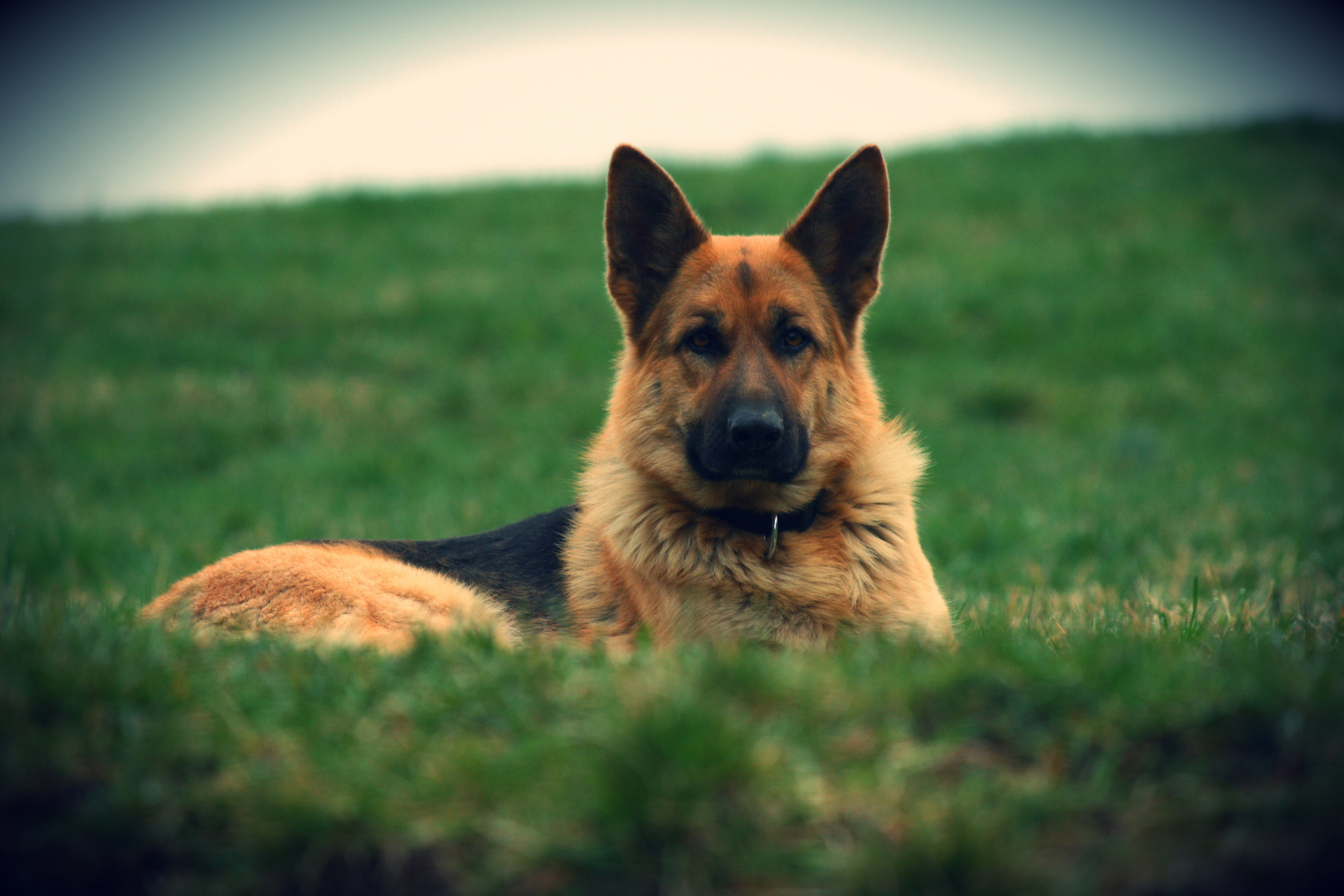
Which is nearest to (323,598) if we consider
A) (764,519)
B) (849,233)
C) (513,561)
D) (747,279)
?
(513,561)

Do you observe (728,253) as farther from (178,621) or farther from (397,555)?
(178,621)

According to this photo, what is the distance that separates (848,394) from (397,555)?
2523 millimetres

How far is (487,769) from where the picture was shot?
2.13 m

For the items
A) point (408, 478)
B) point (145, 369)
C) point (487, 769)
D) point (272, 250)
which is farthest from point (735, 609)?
point (272, 250)

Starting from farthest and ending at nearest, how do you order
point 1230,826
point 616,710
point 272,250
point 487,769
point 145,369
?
1. point 272,250
2. point 145,369
3. point 616,710
4. point 487,769
5. point 1230,826

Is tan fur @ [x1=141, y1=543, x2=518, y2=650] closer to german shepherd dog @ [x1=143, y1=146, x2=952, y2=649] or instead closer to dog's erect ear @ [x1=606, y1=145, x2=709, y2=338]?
german shepherd dog @ [x1=143, y1=146, x2=952, y2=649]

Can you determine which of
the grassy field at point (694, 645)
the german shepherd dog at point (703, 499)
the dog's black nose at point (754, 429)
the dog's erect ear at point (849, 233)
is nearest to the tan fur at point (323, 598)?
the german shepherd dog at point (703, 499)

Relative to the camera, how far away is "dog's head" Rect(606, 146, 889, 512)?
3.99m

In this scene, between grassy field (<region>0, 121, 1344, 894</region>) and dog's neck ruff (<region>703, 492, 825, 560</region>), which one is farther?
dog's neck ruff (<region>703, 492, 825, 560</region>)

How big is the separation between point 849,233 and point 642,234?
1098 mm

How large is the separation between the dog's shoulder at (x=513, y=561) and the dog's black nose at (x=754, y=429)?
125 cm

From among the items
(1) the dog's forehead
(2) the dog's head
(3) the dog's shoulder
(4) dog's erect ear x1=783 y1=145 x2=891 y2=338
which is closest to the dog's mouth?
(2) the dog's head

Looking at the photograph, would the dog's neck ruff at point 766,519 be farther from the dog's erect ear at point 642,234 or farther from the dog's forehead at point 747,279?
the dog's erect ear at point 642,234

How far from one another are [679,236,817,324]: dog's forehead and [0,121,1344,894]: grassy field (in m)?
1.86
